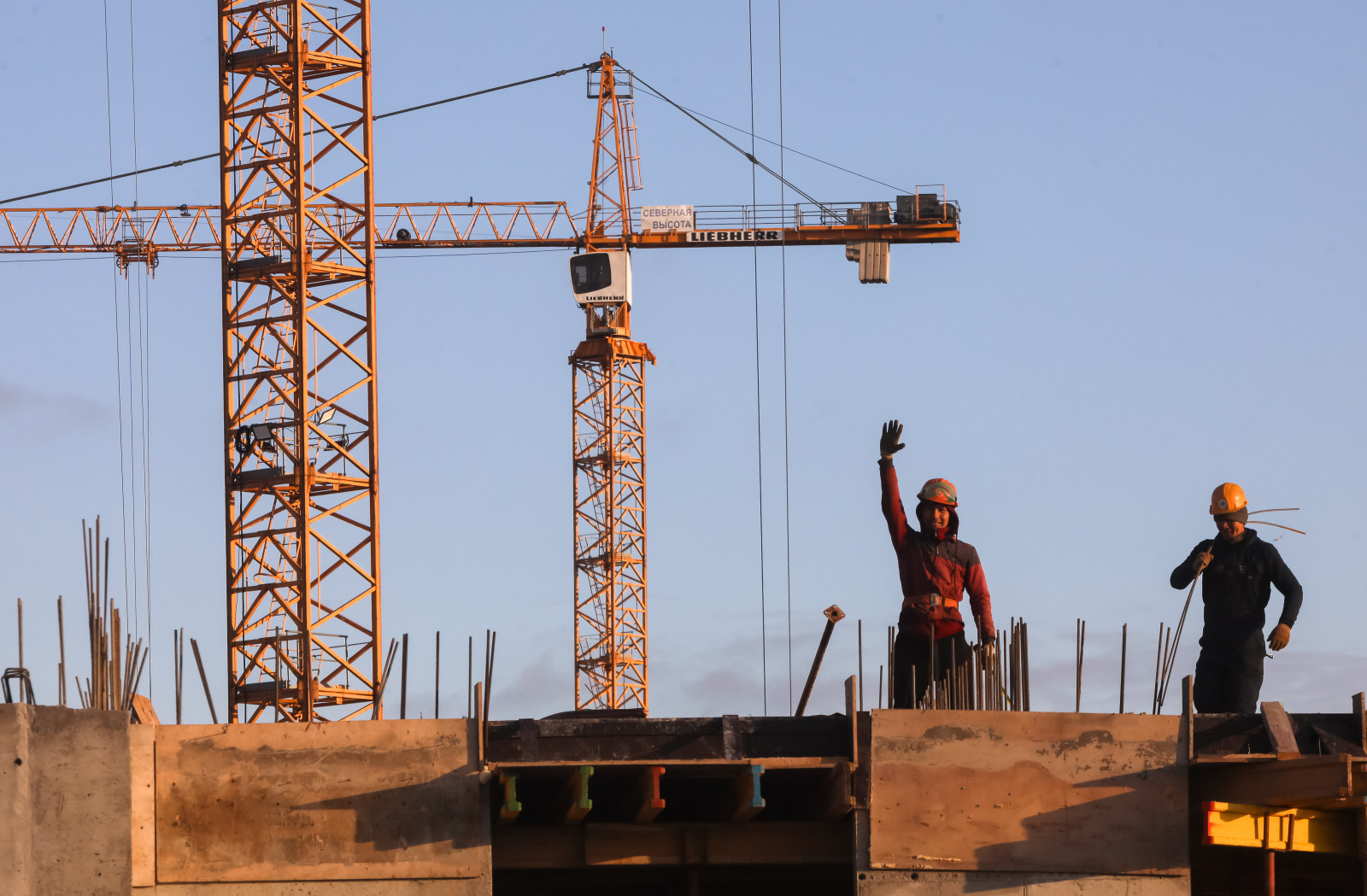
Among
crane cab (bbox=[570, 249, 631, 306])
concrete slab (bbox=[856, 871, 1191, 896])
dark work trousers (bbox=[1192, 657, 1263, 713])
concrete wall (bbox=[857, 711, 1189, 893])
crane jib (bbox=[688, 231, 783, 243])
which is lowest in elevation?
concrete slab (bbox=[856, 871, 1191, 896])

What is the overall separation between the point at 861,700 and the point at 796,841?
130cm

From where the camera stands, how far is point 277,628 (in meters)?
34.7

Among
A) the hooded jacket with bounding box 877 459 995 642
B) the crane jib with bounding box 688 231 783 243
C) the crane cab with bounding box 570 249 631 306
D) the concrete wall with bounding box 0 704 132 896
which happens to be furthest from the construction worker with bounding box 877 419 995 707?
the crane jib with bounding box 688 231 783 243

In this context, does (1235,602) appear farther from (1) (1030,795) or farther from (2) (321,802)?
(2) (321,802)

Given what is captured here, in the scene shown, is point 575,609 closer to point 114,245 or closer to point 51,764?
point 114,245

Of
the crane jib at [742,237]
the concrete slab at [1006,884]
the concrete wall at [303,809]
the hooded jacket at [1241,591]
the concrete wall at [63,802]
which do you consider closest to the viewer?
the concrete wall at [63,802]

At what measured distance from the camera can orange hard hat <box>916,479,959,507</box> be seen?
1605 cm

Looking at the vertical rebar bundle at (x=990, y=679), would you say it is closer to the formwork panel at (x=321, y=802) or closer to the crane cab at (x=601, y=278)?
the formwork panel at (x=321, y=802)

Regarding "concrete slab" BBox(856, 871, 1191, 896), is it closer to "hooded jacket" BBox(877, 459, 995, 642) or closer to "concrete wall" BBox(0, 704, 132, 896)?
"hooded jacket" BBox(877, 459, 995, 642)

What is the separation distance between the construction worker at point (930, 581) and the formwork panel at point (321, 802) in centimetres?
348

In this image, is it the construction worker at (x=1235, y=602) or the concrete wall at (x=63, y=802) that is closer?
the concrete wall at (x=63, y=802)

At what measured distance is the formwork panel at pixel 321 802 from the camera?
14.9m

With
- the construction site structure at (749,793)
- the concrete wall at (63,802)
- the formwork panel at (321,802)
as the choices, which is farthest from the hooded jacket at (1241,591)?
the concrete wall at (63,802)

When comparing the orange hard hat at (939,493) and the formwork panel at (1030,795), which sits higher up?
the orange hard hat at (939,493)
